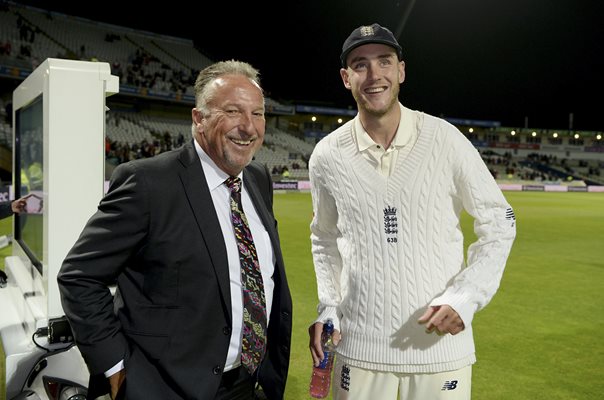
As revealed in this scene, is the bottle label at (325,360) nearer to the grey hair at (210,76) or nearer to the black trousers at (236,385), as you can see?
the black trousers at (236,385)

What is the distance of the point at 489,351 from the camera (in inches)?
Result: 203

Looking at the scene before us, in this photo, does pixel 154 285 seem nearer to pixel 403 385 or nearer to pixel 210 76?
pixel 210 76

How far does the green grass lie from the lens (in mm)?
4344

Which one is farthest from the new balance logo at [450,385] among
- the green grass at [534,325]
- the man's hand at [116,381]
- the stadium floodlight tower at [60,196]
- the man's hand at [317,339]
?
the green grass at [534,325]

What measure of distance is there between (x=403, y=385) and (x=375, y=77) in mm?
1403

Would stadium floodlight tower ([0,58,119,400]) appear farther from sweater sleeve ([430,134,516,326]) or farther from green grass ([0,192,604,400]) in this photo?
green grass ([0,192,604,400])

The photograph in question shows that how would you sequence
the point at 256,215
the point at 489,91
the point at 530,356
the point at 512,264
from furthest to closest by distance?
the point at 489,91 < the point at 512,264 < the point at 530,356 < the point at 256,215

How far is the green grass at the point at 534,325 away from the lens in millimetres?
4344

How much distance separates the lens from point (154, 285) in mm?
1896

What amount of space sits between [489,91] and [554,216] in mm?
50752

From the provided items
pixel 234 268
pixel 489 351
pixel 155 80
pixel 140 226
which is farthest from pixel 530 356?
pixel 155 80

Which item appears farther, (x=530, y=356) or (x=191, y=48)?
(x=191, y=48)

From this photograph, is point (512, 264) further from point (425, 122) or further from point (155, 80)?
point (155, 80)

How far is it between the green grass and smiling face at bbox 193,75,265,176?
2710mm
